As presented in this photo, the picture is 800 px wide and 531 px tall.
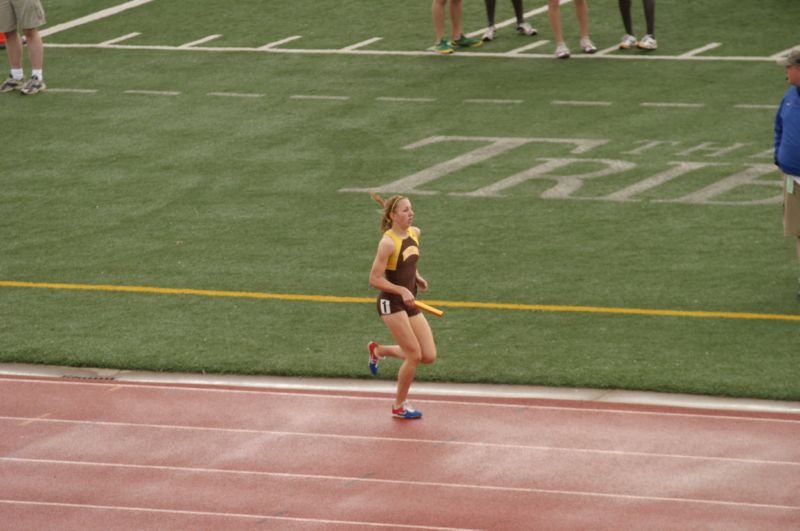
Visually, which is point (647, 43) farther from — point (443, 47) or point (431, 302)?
point (431, 302)

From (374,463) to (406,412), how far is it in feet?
2.75

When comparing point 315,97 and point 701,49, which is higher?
point 315,97

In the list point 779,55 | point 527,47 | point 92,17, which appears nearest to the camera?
point 779,55

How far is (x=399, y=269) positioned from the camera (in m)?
10.9

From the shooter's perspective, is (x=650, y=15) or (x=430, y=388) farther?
(x=650, y=15)

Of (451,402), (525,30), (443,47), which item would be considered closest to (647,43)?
(525,30)

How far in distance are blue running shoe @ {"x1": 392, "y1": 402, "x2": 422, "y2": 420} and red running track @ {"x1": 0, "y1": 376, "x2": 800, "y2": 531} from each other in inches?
2.1

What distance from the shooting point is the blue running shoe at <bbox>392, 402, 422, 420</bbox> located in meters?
11.2

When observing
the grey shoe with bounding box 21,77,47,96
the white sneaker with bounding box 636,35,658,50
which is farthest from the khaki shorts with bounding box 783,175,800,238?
the grey shoe with bounding box 21,77,47,96

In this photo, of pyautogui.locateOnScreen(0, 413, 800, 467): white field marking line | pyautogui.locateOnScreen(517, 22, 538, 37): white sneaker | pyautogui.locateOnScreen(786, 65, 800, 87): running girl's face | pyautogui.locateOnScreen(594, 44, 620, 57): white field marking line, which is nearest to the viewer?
pyautogui.locateOnScreen(0, 413, 800, 467): white field marking line

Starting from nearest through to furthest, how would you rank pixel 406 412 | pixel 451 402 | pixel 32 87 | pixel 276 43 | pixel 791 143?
pixel 406 412 < pixel 451 402 < pixel 791 143 < pixel 32 87 < pixel 276 43

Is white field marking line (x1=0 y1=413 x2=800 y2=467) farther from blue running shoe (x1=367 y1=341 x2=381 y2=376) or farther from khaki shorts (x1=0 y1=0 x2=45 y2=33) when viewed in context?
khaki shorts (x1=0 y1=0 x2=45 y2=33)

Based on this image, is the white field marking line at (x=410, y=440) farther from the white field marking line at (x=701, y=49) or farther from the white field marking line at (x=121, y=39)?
the white field marking line at (x=121, y=39)

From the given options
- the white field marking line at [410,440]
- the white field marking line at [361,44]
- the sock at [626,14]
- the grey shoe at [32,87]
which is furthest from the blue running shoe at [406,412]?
the white field marking line at [361,44]
